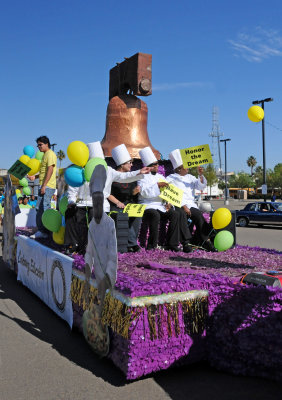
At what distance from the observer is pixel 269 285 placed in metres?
3.01

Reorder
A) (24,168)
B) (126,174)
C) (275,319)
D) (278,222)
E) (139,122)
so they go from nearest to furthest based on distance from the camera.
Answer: (275,319)
(126,174)
(24,168)
(139,122)
(278,222)

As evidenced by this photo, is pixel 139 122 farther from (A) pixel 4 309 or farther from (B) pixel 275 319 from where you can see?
(B) pixel 275 319

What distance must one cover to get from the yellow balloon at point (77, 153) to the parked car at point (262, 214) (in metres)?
15.8

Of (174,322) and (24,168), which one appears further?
(24,168)

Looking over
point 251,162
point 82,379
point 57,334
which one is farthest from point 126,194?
point 251,162

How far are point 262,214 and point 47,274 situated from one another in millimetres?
16150

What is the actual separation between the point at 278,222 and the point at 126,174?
1506 cm

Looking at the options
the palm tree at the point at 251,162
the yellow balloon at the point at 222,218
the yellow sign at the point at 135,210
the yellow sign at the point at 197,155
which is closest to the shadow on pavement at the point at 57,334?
the yellow sign at the point at 135,210

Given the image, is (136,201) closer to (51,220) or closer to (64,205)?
(64,205)

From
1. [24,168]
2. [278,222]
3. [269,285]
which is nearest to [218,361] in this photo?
[269,285]

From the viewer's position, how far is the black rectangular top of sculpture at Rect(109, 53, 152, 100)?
9.34m

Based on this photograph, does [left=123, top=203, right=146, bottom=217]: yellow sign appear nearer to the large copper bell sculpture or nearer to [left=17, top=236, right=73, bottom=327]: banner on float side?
[left=17, top=236, right=73, bottom=327]: banner on float side

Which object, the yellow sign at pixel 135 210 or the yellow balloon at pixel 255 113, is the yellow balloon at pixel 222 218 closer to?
the yellow sign at pixel 135 210

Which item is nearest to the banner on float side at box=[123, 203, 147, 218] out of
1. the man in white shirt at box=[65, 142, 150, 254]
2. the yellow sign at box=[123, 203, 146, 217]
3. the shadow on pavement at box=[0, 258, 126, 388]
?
the yellow sign at box=[123, 203, 146, 217]
